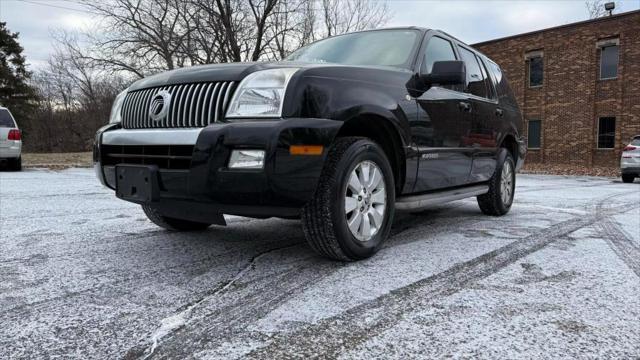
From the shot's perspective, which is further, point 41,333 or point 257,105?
point 257,105

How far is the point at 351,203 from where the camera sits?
300 centimetres

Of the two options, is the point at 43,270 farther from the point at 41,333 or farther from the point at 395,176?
the point at 395,176

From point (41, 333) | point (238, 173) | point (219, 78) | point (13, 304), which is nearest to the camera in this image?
point (41, 333)

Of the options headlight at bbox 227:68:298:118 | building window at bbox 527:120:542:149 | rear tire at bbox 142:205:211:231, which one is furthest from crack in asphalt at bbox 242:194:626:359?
building window at bbox 527:120:542:149

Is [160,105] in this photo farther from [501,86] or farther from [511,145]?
[511,145]

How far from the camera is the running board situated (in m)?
3.57

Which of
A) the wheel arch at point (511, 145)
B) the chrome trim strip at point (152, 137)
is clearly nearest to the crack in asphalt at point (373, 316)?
the chrome trim strip at point (152, 137)

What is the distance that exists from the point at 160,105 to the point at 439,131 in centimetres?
214

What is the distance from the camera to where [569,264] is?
3.19 meters

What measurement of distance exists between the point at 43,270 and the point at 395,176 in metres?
2.35

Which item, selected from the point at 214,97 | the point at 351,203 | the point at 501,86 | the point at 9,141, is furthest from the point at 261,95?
the point at 9,141

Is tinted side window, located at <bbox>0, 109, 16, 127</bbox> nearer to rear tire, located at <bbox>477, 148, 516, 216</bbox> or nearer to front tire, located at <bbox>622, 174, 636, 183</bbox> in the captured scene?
rear tire, located at <bbox>477, 148, 516, 216</bbox>

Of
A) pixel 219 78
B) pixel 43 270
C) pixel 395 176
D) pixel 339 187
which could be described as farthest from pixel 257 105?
pixel 43 270

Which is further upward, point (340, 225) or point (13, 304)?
point (340, 225)
